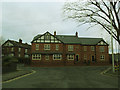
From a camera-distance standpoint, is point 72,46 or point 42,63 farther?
point 72,46

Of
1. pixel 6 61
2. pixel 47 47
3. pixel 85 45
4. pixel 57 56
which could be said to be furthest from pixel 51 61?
pixel 6 61

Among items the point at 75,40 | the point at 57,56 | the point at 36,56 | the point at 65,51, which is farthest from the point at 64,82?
the point at 75,40

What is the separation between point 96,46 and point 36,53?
64.5ft

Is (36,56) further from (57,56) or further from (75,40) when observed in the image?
(75,40)

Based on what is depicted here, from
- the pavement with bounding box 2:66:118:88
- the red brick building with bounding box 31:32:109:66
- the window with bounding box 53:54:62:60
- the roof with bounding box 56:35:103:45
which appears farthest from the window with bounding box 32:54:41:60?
the pavement with bounding box 2:66:118:88

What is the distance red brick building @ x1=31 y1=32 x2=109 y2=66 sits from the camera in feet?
105

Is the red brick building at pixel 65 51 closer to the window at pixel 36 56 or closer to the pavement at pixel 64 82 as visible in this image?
the window at pixel 36 56

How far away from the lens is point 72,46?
35.2 metres

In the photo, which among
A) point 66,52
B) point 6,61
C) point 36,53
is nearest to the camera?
point 6,61

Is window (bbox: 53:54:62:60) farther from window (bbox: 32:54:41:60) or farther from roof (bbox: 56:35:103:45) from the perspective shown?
roof (bbox: 56:35:103:45)

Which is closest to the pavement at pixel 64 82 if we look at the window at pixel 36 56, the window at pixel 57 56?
the window at pixel 36 56

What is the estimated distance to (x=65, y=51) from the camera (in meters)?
34.3

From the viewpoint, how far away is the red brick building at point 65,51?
31953 millimetres

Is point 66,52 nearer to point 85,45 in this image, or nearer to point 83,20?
point 85,45
